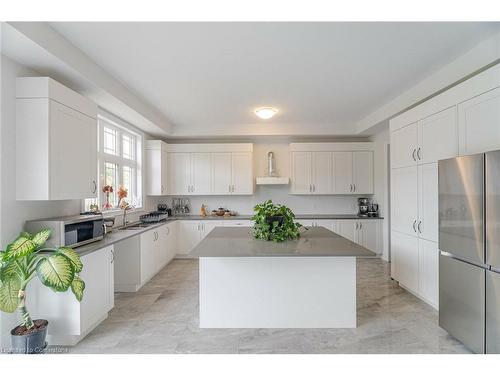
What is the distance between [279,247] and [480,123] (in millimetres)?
2105

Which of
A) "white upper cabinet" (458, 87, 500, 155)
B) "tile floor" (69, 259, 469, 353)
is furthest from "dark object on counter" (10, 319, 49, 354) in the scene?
"white upper cabinet" (458, 87, 500, 155)

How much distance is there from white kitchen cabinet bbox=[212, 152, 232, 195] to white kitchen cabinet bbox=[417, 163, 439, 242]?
11.8 ft

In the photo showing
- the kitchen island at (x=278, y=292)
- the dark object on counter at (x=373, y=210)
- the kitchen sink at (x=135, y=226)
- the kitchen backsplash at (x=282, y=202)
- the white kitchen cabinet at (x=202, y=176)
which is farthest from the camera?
the kitchen backsplash at (x=282, y=202)

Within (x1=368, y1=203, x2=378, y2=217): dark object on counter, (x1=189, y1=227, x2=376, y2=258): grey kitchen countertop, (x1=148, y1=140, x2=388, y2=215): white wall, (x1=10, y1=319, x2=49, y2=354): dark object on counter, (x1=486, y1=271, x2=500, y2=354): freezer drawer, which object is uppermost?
(x1=148, y1=140, x2=388, y2=215): white wall

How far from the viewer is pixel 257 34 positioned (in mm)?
2311

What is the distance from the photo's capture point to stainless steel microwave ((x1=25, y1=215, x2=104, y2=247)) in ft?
7.97

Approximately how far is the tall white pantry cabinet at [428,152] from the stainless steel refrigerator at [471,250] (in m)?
0.41

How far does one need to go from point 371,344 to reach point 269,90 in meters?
3.04

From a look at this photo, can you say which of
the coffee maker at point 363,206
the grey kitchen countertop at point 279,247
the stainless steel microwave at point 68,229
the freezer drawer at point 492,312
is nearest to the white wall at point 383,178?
the coffee maker at point 363,206

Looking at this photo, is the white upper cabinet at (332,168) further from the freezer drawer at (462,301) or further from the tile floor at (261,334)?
the freezer drawer at (462,301)

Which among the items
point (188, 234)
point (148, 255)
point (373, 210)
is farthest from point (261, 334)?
point (373, 210)

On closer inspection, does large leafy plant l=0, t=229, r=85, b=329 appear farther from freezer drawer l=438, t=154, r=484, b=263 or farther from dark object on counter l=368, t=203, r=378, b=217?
dark object on counter l=368, t=203, r=378, b=217

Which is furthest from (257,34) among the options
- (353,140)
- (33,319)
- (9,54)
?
(353,140)

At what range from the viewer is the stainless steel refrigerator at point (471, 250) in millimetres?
1995
